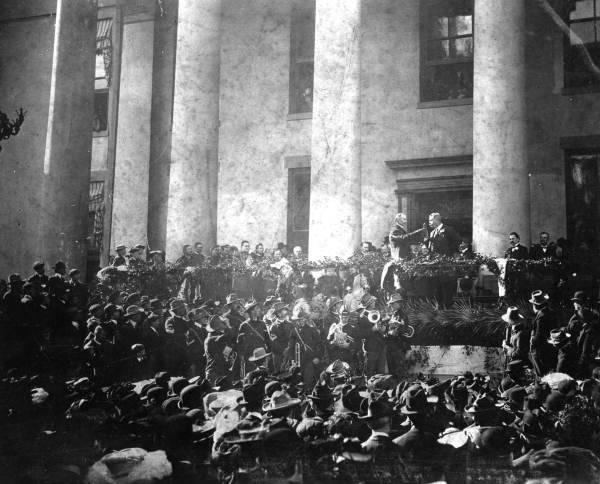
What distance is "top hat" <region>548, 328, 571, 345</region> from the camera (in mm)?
6344

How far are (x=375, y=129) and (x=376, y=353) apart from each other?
9.33 m

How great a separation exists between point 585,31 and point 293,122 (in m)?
6.46

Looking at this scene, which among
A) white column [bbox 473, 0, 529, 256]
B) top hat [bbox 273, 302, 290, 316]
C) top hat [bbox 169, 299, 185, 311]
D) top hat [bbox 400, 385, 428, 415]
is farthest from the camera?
white column [bbox 473, 0, 529, 256]

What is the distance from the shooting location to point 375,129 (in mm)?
15859

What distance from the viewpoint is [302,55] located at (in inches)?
632

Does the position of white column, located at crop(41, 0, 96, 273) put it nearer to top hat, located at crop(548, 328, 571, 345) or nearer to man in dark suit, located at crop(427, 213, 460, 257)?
man in dark suit, located at crop(427, 213, 460, 257)

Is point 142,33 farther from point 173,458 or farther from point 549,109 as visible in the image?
point 173,458

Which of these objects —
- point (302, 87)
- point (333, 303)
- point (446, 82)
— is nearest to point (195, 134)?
point (302, 87)

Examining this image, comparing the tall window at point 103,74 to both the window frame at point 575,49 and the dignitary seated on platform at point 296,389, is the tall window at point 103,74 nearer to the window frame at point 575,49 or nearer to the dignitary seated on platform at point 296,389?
the dignitary seated on platform at point 296,389

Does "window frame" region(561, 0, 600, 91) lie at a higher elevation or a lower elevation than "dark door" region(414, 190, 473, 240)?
higher

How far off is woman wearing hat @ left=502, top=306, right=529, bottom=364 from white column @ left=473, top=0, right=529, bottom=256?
412cm

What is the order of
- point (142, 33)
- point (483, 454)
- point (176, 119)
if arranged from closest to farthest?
1. point (483, 454)
2. point (176, 119)
3. point (142, 33)

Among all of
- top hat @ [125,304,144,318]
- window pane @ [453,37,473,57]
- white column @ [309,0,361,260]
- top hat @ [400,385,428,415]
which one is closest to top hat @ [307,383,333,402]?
top hat @ [400,385,428,415]

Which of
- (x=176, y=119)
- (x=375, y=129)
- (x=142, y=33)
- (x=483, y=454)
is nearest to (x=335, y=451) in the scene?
(x=483, y=454)
